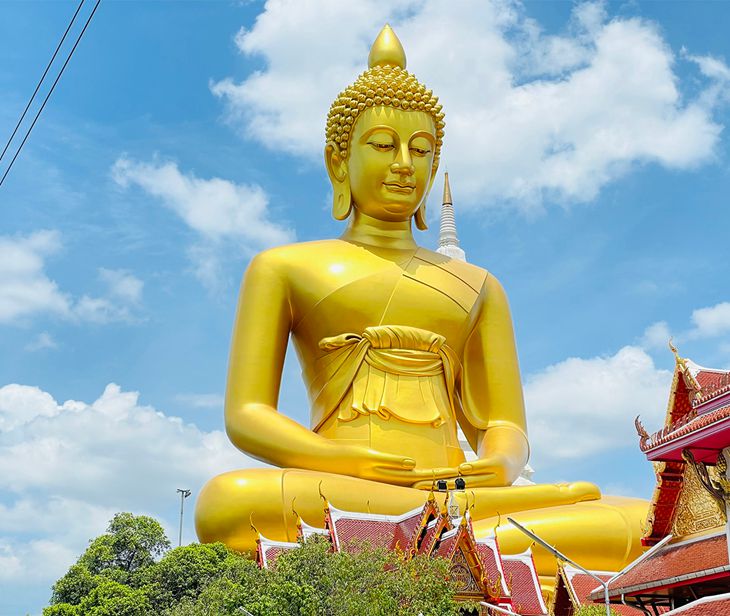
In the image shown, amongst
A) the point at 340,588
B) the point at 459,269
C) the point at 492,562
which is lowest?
the point at 340,588

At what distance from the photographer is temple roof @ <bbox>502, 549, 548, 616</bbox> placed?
11.8 m

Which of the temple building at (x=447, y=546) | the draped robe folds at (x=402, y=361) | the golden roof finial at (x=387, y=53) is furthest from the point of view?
the golden roof finial at (x=387, y=53)

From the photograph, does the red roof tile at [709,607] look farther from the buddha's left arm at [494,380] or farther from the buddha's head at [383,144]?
the buddha's head at [383,144]

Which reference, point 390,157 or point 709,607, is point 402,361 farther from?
point 709,607

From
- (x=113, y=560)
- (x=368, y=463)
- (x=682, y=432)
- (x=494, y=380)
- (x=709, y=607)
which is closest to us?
(x=709, y=607)

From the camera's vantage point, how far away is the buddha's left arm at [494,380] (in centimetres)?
1390

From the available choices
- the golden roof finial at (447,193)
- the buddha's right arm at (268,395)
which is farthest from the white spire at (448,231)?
the buddha's right arm at (268,395)

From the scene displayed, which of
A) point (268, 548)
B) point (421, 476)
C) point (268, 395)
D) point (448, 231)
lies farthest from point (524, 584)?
point (448, 231)

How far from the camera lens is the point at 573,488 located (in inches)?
505

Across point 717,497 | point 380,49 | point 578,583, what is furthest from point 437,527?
point 380,49

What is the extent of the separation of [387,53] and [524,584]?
8289 millimetres

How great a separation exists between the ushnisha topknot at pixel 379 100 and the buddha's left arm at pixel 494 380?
Result: 2437mm

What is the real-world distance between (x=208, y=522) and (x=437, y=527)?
9.09ft

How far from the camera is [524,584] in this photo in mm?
11883
